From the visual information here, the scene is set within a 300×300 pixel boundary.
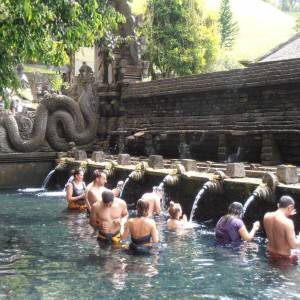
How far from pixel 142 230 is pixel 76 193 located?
5.30m

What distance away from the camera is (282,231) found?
324 inches

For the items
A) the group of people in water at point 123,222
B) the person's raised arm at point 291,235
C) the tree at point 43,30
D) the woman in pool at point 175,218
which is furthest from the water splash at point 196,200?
the tree at point 43,30

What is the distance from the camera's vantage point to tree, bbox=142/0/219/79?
36375 mm

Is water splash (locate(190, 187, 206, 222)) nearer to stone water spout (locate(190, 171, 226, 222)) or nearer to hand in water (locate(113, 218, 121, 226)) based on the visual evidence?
stone water spout (locate(190, 171, 226, 222))

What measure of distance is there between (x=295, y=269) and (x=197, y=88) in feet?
35.5

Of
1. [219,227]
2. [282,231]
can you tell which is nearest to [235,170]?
[219,227]

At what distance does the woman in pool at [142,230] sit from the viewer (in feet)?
29.6

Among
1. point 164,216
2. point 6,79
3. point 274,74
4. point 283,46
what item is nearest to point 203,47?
point 283,46

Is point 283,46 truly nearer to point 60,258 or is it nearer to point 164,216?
point 164,216

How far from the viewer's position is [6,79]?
9805 millimetres

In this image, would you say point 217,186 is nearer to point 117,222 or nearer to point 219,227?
point 219,227

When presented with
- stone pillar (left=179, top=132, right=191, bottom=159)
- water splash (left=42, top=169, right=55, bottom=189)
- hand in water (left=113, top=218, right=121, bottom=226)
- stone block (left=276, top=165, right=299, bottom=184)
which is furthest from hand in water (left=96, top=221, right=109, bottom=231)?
water splash (left=42, top=169, right=55, bottom=189)

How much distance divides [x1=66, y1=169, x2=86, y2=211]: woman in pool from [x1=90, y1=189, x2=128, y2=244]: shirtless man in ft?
13.4

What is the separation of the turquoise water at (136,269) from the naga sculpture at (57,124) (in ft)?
30.3
